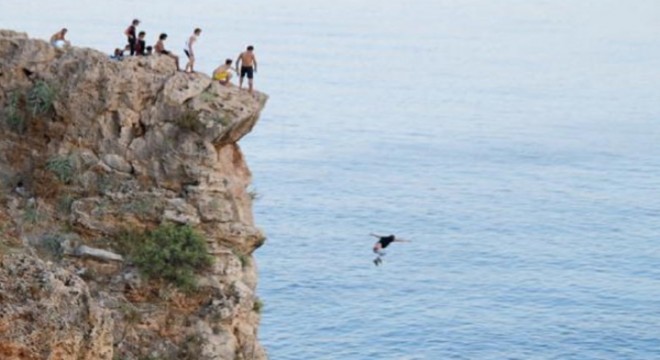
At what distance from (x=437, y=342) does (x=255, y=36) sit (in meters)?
95.3

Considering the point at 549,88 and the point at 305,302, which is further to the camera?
the point at 549,88

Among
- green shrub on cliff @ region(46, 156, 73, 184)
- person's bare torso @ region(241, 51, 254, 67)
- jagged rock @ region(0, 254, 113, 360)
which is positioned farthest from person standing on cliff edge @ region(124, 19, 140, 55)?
jagged rock @ region(0, 254, 113, 360)

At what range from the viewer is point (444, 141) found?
380ft

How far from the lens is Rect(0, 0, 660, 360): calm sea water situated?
73.1 metres

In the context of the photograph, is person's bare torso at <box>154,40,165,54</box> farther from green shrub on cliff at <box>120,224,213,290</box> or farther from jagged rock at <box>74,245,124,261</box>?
jagged rock at <box>74,245,124,261</box>

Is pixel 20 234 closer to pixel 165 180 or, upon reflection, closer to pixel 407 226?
pixel 165 180

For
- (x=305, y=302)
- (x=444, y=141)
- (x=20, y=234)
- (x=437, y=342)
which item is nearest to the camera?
(x=20, y=234)

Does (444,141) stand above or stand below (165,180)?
above

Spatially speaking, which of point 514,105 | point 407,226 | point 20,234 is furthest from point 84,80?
point 514,105

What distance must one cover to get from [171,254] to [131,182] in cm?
215

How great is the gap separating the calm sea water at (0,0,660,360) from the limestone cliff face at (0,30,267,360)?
3104 centimetres

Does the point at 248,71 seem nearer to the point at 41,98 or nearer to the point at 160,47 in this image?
the point at 160,47

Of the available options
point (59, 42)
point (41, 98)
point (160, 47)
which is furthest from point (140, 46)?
point (41, 98)

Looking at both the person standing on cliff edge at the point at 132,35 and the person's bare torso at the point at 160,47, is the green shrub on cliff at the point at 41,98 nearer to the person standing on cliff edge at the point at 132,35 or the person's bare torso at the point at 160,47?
the person's bare torso at the point at 160,47
